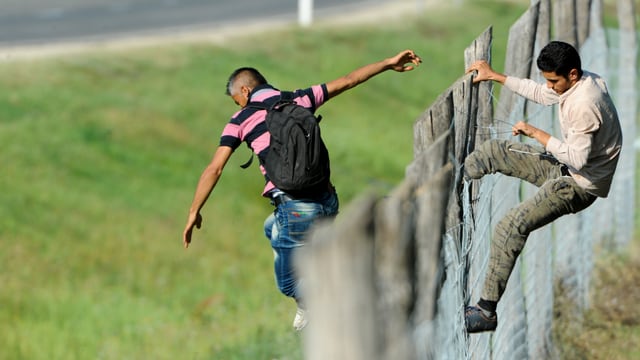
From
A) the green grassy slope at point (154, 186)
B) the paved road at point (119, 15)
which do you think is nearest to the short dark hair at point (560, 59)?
the green grassy slope at point (154, 186)

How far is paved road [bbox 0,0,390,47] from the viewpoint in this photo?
759 inches

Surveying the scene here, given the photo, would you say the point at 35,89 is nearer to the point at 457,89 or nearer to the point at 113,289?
the point at 113,289

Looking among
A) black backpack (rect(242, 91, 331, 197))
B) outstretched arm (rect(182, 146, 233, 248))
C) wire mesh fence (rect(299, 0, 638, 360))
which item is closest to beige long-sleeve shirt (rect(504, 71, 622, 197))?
wire mesh fence (rect(299, 0, 638, 360))

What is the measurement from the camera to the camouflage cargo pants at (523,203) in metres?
5.14

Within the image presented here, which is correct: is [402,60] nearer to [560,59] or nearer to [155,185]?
[560,59]

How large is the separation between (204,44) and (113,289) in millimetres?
7943

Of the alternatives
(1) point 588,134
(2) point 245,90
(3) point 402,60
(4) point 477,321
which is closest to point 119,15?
(3) point 402,60

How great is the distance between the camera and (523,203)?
535 centimetres

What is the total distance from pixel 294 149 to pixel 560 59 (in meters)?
1.24

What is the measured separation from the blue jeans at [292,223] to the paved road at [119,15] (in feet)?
45.0

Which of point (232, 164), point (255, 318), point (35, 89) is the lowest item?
point (255, 318)

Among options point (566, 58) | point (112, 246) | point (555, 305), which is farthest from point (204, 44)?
point (566, 58)

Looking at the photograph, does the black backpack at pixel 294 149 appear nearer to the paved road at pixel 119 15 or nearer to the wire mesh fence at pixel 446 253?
the wire mesh fence at pixel 446 253

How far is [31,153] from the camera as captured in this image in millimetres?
12141
